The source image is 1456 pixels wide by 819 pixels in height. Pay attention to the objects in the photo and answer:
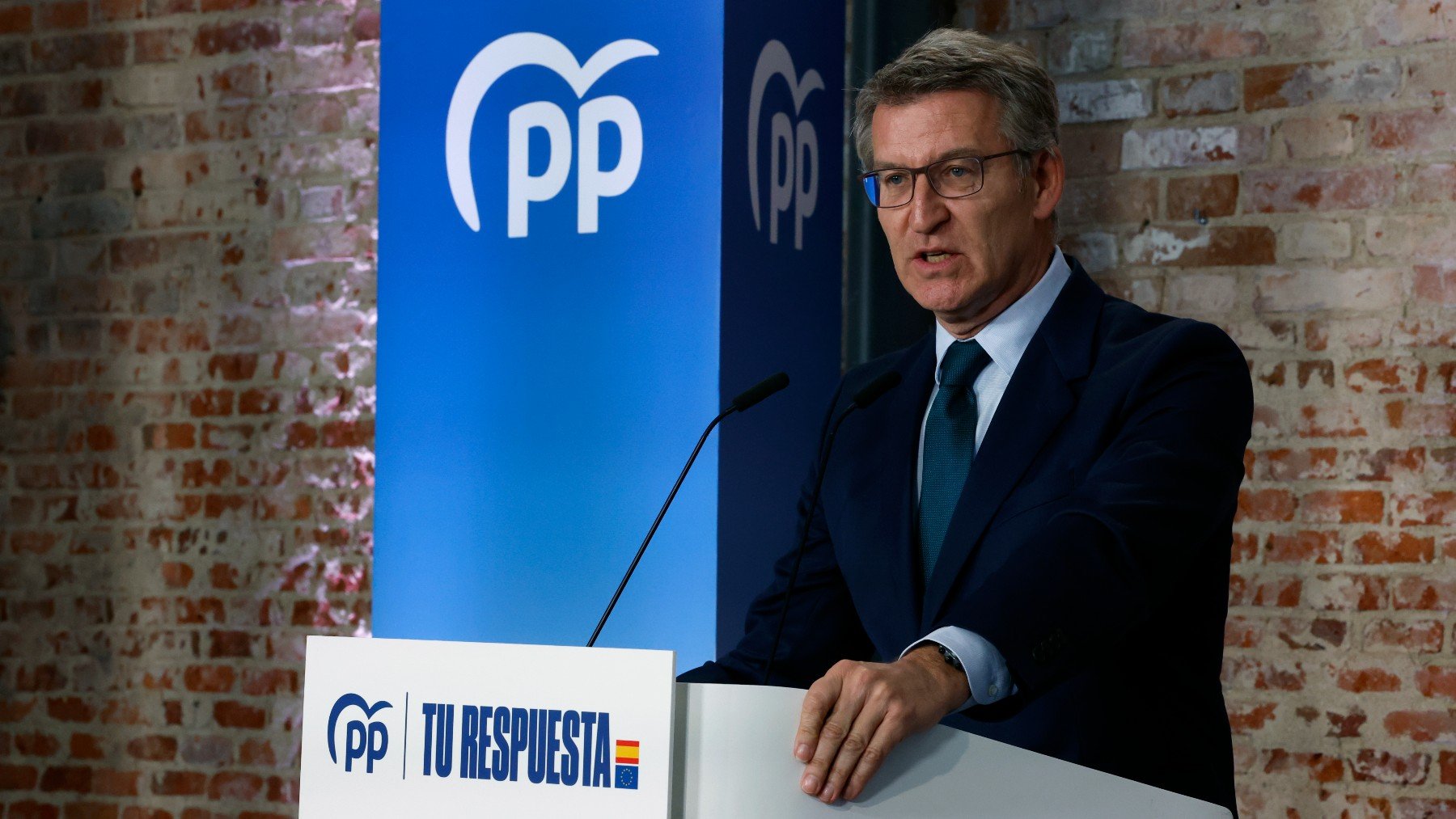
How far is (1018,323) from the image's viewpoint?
160 centimetres

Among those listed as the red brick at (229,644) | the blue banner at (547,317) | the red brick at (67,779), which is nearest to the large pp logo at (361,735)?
the blue banner at (547,317)

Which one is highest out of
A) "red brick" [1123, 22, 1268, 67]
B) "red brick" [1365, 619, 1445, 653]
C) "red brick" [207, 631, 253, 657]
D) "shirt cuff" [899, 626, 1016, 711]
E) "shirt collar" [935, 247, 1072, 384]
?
"red brick" [1123, 22, 1268, 67]

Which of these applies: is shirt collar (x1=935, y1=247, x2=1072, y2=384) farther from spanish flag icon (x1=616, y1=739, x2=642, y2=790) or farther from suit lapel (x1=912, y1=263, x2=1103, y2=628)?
spanish flag icon (x1=616, y1=739, x2=642, y2=790)

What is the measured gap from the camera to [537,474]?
2225mm

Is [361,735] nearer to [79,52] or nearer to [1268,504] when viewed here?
[1268,504]

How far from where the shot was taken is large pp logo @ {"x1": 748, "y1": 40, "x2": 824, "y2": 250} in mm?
2223

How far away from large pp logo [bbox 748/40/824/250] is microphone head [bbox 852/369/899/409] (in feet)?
2.78

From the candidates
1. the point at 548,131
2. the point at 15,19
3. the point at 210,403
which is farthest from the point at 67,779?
the point at 548,131

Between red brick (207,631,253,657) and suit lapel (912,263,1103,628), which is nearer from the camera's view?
suit lapel (912,263,1103,628)

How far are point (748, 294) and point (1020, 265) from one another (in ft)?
2.14

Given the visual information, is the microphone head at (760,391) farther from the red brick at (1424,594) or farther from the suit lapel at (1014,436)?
the red brick at (1424,594)

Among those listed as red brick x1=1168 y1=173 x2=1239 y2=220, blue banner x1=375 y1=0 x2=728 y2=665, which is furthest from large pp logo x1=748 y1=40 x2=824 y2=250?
red brick x1=1168 y1=173 x2=1239 y2=220

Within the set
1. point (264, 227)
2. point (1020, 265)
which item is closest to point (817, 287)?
point (1020, 265)

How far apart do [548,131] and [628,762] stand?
142 cm
